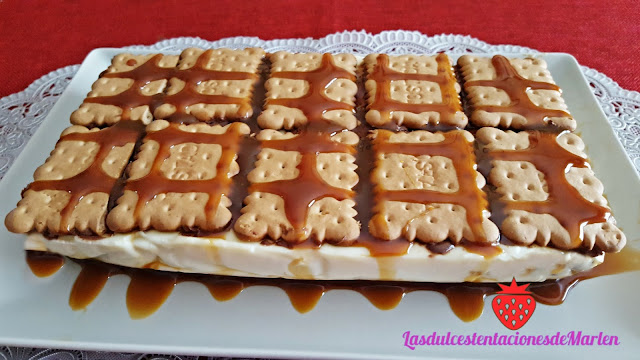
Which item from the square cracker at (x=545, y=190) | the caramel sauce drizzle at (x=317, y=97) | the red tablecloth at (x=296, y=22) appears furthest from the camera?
the red tablecloth at (x=296, y=22)

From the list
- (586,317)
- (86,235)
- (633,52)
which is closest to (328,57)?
(86,235)

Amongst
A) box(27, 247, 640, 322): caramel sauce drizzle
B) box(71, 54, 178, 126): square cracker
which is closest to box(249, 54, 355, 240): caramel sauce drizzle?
box(27, 247, 640, 322): caramel sauce drizzle

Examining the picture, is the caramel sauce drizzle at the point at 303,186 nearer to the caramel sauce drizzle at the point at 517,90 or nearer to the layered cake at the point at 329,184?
the layered cake at the point at 329,184

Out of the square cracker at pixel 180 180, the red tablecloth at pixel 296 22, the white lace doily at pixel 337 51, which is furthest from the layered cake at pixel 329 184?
the red tablecloth at pixel 296 22

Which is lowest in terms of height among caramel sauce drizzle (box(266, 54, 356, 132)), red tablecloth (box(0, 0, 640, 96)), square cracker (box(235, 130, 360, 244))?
square cracker (box(235, 130, 360, 244))

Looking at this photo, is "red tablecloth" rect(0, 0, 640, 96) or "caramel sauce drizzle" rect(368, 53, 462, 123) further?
"red tablecloth" rect(0, 0, 640, 96)

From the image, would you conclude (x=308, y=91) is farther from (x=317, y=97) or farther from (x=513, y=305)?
(x=513, y=305)

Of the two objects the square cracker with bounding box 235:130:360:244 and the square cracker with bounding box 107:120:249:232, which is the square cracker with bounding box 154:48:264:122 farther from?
the square cracker with bounding box 235:130:360:244
